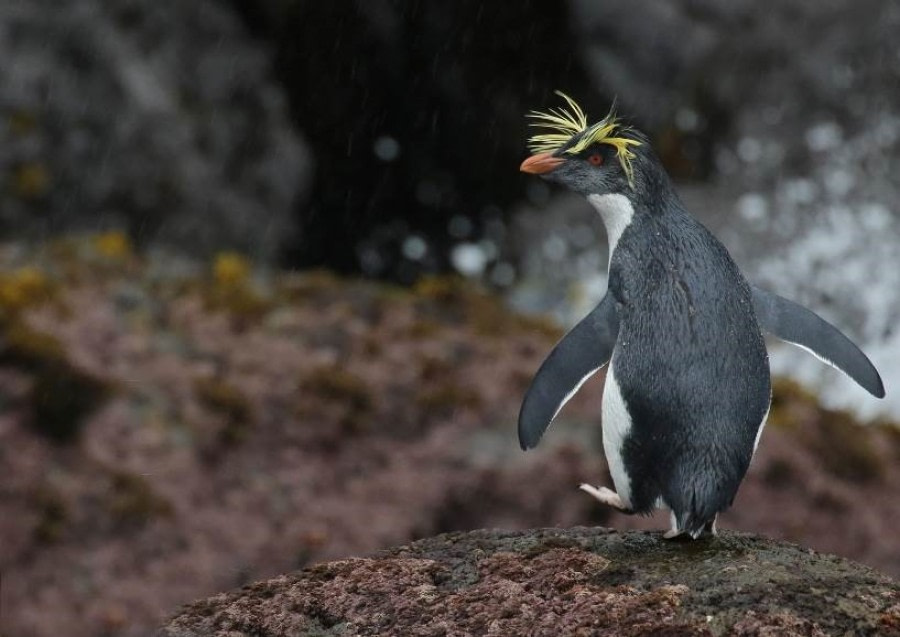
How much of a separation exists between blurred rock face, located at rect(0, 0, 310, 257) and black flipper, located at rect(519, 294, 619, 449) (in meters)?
4.66

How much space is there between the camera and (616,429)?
91.9 inches

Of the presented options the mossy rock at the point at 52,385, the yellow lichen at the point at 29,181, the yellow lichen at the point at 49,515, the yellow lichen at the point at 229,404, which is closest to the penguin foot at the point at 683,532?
the yellow lichen at the point at 49,515

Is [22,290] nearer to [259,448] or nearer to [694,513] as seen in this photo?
[259,448]

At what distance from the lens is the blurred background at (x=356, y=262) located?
201 inches

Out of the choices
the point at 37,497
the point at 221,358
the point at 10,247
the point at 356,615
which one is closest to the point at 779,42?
the point at 221,358

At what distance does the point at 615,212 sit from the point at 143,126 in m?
4.71

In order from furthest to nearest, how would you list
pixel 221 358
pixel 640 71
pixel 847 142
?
pixel 847 142
pixel 640 71
pixel 221 358

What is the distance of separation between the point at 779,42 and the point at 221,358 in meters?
4.40

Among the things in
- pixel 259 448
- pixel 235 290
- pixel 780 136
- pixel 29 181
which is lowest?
pixel 259 448

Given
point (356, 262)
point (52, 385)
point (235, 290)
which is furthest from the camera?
point (356, 262)

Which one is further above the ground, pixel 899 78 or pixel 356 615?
pixel 899 78

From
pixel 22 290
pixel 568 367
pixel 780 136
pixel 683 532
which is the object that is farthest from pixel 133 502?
pixel 780 136

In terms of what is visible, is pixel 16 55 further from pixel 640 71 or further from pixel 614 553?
pixel 614 553

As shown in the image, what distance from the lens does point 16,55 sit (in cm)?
649
